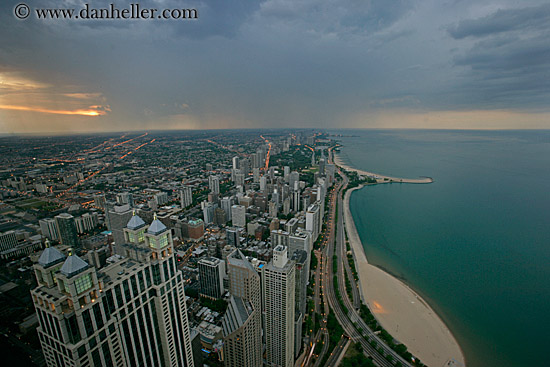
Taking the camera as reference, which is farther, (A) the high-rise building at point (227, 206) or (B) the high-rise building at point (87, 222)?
(A) the high-rise building at point (227, 206)

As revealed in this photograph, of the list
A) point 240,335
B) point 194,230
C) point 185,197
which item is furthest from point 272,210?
point 240,335

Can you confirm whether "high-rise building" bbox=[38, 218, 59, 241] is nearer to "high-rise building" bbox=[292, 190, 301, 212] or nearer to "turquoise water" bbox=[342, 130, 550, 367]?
"turquoise water" bbox=[342, 130, 550, 367]

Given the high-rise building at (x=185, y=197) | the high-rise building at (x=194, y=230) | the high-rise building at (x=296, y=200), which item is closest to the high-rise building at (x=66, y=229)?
the high-rise building at (x=194, y=230)

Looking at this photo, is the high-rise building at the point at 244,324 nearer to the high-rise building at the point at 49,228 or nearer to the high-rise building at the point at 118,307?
the high-rise building at the point at 118,307

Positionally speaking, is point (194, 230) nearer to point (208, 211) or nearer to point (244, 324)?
point (208, 211)

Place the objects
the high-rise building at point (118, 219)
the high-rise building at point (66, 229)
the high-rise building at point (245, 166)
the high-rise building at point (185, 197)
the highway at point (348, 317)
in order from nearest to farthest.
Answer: the highway at point (348, 317), the high-rise building at point (66, 229), the high-rise building at point (118, 219), the high-rise building at point (185, 197), the high-rise building at point (245, 166)

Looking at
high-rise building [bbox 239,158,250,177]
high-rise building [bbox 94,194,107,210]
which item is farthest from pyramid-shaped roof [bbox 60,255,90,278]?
high-rise building [bbox 239,158,250,177]

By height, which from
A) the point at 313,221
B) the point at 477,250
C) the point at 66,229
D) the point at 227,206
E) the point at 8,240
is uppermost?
the point at 8,240
